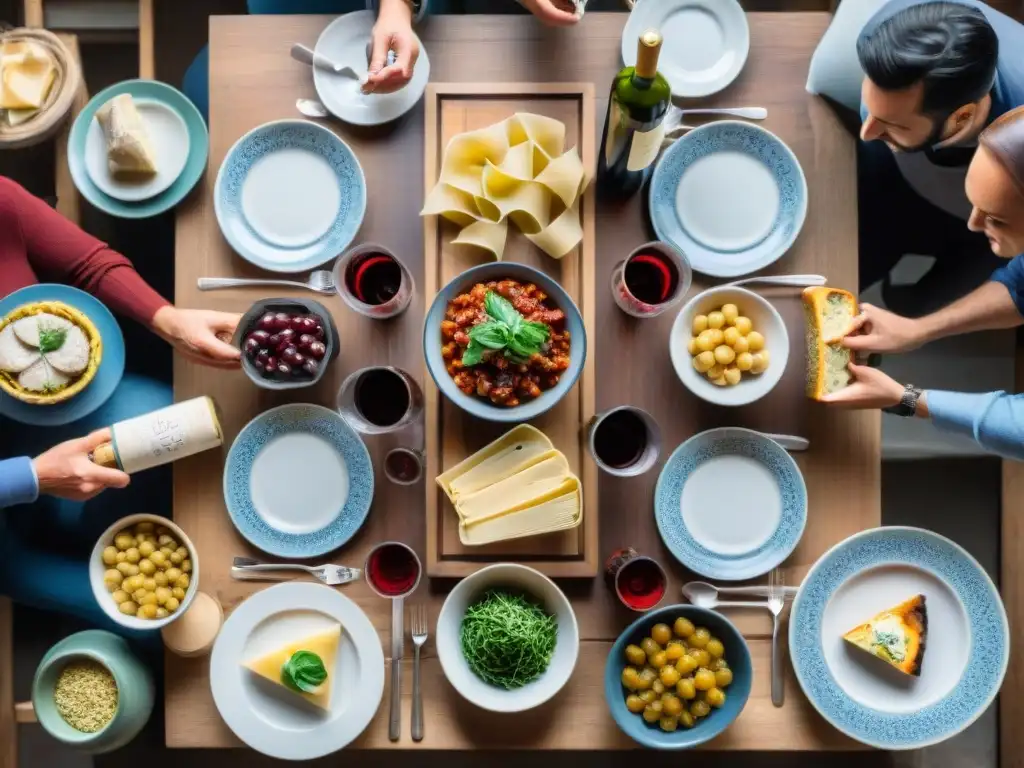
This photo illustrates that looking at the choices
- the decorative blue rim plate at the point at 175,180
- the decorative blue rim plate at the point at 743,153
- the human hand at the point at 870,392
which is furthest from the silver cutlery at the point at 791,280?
the decorative blue rim plate at the point at 175,180

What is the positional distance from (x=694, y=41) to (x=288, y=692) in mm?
1410

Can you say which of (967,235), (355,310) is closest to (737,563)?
(355,310)

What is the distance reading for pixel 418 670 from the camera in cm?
142

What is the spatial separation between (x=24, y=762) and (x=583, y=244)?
2054 millimetres

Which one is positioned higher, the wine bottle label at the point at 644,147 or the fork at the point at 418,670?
the wine bottle label at the point at 644,147

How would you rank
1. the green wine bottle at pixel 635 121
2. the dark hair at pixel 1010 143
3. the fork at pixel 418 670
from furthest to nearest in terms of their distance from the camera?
the fork at pixel 418 670 → the green wine bottle at pixel 635 121 → the dark hair at pixel 1010 143

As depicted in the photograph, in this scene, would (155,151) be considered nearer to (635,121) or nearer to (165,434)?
(165,434)

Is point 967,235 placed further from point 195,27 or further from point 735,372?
point 195,27

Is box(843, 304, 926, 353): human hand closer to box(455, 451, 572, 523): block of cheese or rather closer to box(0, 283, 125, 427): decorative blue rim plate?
box(455, 451, 572, 523): block of cheese

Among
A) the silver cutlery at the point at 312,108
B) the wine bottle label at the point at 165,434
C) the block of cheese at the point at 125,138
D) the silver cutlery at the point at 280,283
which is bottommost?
the wine bottle label at the point at 165,434

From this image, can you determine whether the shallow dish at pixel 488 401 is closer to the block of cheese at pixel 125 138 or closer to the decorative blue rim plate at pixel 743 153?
the decorative blue rim plate at pixel 743 153

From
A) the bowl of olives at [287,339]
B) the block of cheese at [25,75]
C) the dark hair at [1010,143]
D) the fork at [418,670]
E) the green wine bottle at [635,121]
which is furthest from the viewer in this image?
the block of cheese at [25,75]

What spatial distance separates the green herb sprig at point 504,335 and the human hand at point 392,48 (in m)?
0.45

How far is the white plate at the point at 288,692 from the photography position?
4.58 feet
